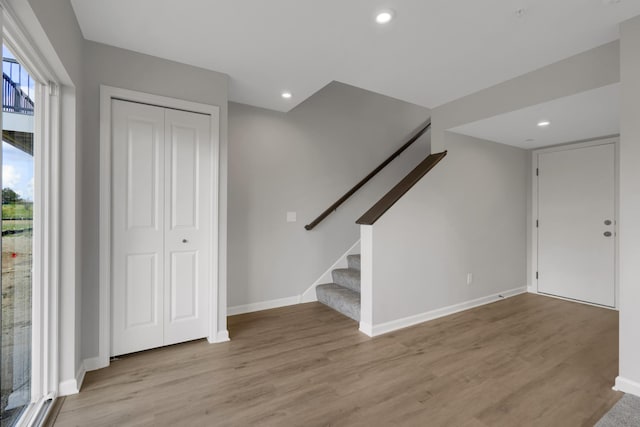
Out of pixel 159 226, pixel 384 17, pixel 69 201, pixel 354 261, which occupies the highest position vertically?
pixel 384 17

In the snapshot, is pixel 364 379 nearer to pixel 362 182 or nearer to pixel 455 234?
pixel 455 234

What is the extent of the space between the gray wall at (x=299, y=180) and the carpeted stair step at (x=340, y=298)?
255 millimetres

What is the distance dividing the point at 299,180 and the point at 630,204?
2.88 m

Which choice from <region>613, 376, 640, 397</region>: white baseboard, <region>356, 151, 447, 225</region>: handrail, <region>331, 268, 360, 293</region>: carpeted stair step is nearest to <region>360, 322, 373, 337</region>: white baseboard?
<region>331, 268, 360, 293</region>: carpeted stair step

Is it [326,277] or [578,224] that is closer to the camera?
[578,224]

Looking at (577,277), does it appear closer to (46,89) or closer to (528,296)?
(528,296)

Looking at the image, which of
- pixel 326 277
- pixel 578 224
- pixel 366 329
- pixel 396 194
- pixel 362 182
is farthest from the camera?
pixel 362 182

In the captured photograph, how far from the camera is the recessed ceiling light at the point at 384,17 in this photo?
1833 millimetres

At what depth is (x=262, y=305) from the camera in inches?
138

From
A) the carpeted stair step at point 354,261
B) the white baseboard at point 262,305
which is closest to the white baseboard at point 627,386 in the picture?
the carpeted stair step at point 354,261

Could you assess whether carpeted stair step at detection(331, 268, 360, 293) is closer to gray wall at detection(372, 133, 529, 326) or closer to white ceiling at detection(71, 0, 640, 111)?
gray wall at detection(372, 133, 529, 326)

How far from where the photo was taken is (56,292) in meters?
1.83

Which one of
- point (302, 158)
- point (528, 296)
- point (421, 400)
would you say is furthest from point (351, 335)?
point (528, 296)

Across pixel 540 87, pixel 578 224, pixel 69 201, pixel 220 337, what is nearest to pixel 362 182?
pixel 540 87
